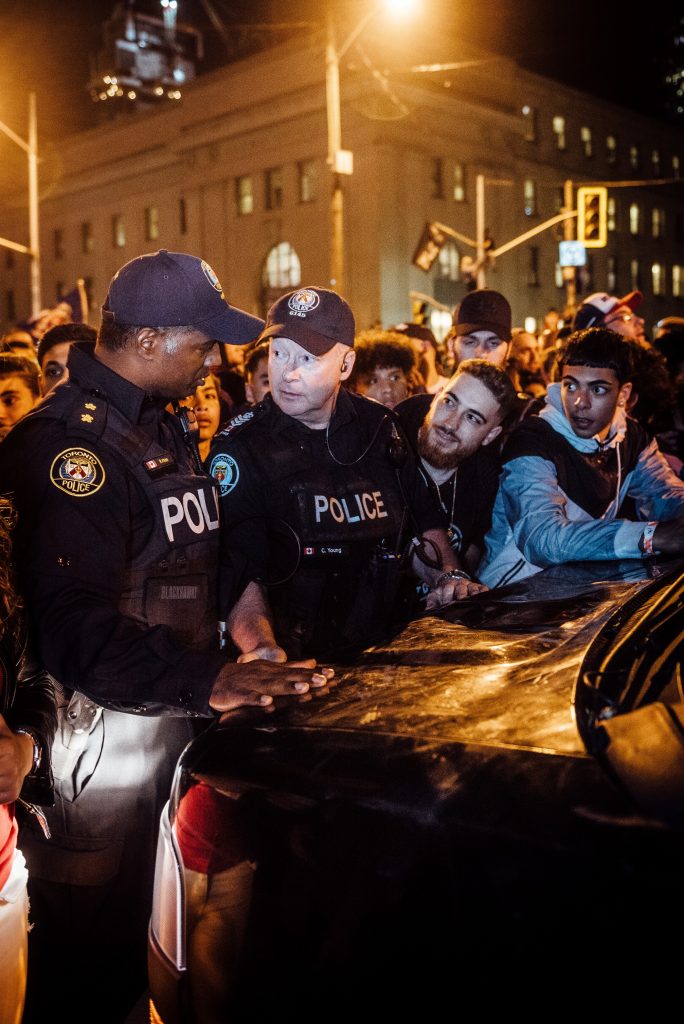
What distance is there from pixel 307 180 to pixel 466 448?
34.2 meters

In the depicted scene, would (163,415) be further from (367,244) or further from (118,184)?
(118,184)

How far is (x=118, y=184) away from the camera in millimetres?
44250

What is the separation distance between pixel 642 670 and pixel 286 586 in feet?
5.47

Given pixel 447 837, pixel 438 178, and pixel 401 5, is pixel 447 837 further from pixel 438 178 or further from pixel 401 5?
pixel 438 178

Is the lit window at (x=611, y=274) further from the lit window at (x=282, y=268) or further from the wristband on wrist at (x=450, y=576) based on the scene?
the wristband on wrist at (x=450, y=576)

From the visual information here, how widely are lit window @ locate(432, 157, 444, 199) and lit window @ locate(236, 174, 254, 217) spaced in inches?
293

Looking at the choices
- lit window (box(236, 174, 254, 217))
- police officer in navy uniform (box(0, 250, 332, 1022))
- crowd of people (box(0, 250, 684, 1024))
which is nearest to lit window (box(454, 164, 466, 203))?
lit window (box(236, 174, 254, 217))

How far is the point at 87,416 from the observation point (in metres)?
2.53

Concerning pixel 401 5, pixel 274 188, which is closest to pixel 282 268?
pixel 274 188

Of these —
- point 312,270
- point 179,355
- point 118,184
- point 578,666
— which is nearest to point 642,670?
point 578,666

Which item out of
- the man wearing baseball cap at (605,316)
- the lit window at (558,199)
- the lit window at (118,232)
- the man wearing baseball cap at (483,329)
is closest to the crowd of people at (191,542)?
the man wearing baseball cap at (483,329)

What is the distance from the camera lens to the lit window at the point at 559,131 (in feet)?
139

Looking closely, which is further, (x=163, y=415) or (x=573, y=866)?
(x=163, y=415)

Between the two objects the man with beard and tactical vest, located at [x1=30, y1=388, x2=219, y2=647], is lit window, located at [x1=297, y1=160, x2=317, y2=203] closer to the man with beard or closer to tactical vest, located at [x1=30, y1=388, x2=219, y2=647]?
the man with beard
